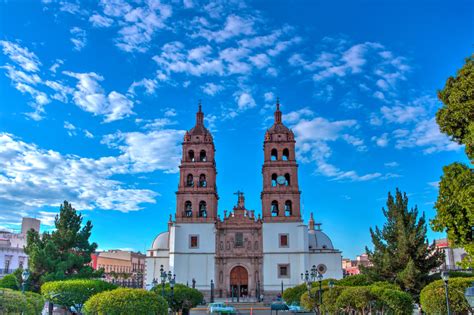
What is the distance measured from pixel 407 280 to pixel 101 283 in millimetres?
18341

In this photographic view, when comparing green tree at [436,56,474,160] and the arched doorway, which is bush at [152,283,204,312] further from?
green tree at [436,56,474,160]

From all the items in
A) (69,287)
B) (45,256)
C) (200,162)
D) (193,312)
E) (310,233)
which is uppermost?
(200,162)

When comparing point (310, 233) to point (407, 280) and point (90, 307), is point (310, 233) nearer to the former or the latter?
point (407, 280)

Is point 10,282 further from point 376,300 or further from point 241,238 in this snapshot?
point 376,300

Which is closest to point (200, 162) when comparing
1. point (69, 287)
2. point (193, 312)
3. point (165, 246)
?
point (165, 246)

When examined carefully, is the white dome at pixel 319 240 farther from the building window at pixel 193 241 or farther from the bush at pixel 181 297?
the bush at pixel 181 297

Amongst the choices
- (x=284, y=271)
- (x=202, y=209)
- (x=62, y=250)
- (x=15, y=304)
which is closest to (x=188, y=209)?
(x=202, y=209)

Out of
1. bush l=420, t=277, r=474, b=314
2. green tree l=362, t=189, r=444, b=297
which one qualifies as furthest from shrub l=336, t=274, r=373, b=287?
bush l=420, t=277, r=474, b=314

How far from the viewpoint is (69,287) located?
78.8ft

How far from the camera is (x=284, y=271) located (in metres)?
44.2

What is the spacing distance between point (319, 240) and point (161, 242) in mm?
19150

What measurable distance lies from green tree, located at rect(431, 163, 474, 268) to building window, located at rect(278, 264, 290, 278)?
3122 cm

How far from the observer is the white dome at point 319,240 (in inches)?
2019

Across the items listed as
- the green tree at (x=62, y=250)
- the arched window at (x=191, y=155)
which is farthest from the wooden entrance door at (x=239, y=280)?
the green tree at (x=62, y=250)
